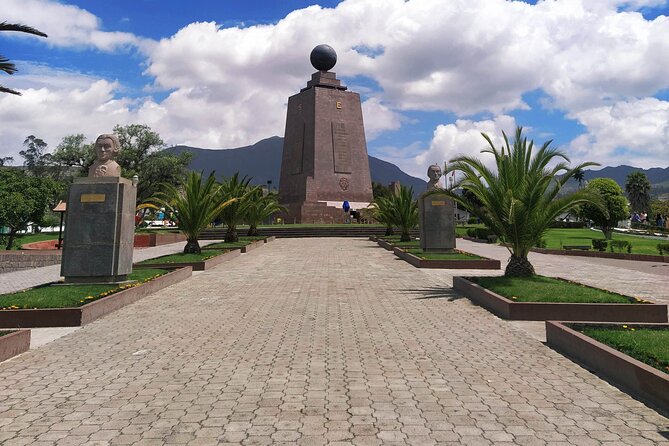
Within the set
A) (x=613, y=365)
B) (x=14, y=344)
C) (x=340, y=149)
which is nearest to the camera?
(x=613, y=365)

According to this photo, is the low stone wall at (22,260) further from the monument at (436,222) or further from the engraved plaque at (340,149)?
the engraved plaque at (340,149)

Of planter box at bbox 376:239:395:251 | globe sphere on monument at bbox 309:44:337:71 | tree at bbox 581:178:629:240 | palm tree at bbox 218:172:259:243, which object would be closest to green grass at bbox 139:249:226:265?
palm tree at bbox 218:172:259:243

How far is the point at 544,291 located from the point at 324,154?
38598mm

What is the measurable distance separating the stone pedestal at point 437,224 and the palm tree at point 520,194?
22.8 ft

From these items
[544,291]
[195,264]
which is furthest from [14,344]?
[195,264]

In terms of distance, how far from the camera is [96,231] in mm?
10266

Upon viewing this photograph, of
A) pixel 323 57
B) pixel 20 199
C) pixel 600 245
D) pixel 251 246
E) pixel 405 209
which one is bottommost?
pixel 251 246

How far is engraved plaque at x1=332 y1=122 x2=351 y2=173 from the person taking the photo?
4675 centimetres

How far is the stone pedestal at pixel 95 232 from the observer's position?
33.4 ft

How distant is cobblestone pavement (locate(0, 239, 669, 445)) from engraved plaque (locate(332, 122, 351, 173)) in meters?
38.9

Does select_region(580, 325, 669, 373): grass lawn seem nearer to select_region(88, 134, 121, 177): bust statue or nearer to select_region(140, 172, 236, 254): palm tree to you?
select_region(88, 134, 121, 177): bust statue

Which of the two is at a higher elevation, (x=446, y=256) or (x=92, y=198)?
(x=92, y=198)

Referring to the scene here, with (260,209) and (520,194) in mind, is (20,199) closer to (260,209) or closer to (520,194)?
(260,209)

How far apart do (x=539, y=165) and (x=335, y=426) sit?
28.5 ft
